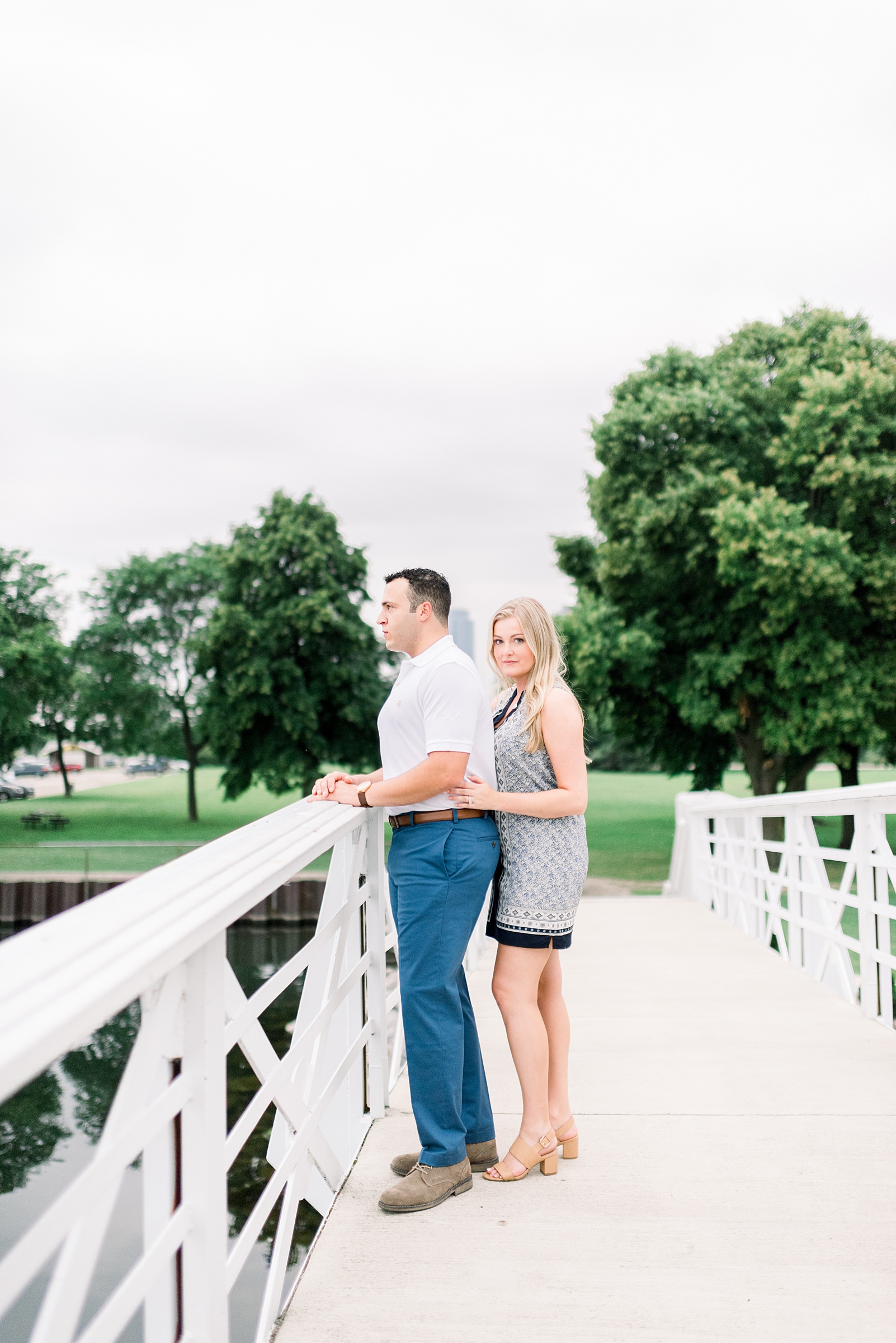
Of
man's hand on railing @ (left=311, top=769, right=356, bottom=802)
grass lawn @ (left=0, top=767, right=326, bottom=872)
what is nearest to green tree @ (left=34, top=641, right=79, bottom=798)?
grass lawn @ (left=0, top=767, right=326, bottom=872)

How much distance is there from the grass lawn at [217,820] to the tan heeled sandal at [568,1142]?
19.4 meters

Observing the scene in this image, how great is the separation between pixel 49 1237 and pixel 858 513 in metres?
18.7

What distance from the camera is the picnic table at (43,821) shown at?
115 ft

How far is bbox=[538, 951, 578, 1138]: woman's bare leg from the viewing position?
2.87 meters

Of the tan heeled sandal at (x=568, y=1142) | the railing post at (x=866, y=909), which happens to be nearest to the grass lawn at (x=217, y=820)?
the railing post at (x=866, y=909)

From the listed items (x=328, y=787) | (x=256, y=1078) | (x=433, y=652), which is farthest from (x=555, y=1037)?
(x=256, y=1078)

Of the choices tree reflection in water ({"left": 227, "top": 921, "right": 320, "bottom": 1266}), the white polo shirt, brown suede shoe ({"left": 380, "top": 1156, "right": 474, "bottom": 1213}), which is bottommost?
tree reflection in water ({"left": 227, "top": 921, "right": 320, "bottom": 1266})

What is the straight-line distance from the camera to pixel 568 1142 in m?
2.91

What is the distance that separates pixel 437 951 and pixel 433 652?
2.57 ft

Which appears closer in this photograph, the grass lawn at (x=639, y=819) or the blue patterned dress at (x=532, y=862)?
the blue patterned dress at (x=532, y=862)

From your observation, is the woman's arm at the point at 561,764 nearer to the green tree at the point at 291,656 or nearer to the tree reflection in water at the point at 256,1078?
the tree reflection in water at the point at 256,1078

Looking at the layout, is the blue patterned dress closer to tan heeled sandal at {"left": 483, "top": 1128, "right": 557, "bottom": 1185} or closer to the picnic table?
tan heeled sandal at {"left": 483, "top": 1128, "right": 557, "bottom": 1185}

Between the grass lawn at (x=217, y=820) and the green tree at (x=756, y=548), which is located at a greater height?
the green tree at (x=756, y=548)

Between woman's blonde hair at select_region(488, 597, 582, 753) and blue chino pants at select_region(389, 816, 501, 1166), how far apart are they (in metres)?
0.31
